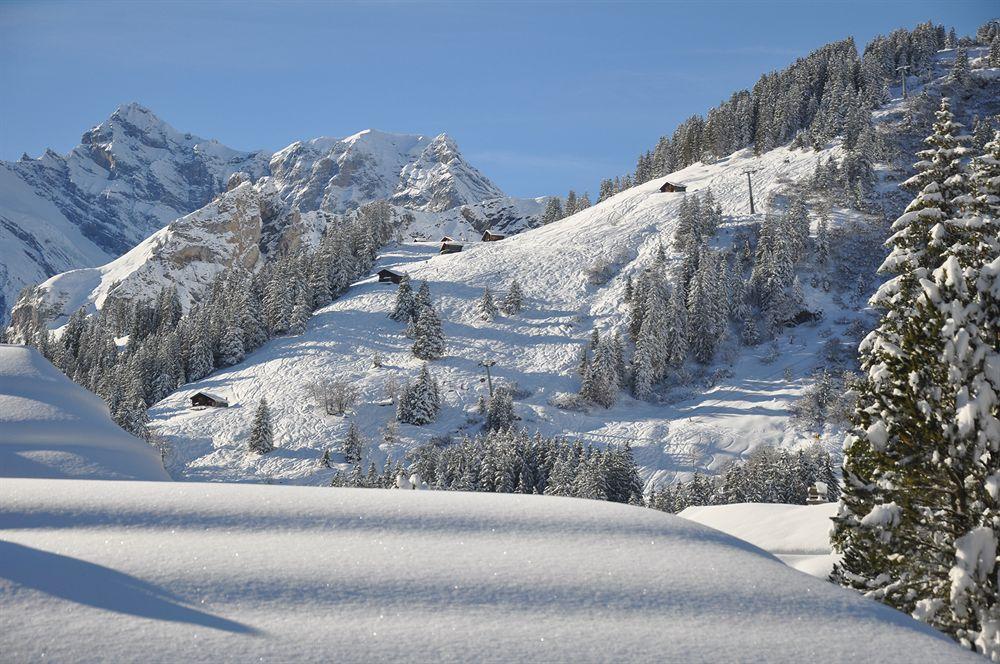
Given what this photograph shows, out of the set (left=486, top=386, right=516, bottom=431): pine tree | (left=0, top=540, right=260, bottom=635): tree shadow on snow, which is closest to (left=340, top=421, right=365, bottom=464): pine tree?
(left=486, top=386, right=516, bottom=431): pine tree

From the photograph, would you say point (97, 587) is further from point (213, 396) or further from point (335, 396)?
point (213, 396)

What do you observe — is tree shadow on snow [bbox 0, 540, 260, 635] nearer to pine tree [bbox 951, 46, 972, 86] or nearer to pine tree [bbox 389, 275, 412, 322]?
pine tree [bbox 389, 275, 412, 322]

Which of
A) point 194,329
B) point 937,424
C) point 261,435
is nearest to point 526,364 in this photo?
point 261,435

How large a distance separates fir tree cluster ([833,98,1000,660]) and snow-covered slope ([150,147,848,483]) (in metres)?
49.3

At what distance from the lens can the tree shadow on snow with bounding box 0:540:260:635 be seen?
5191 millimetres

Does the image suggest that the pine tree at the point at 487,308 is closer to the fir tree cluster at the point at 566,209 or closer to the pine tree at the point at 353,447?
the pine tree at the point at 353,447

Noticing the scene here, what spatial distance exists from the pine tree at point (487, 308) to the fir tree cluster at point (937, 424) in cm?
8062

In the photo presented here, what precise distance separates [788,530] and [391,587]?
16.3m

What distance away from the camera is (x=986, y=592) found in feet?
31.4

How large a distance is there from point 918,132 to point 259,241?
488 feet

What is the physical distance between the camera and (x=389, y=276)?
350 ft

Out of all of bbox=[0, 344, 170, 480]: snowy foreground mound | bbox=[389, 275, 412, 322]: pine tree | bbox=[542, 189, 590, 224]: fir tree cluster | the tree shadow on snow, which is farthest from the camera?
bbox=[542, 189, 590, 224]: fir tree cluster

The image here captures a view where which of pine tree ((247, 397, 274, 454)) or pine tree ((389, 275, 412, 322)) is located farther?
pine tree ((389, 275, 412, 322))

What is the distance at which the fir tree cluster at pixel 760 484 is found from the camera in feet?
157
